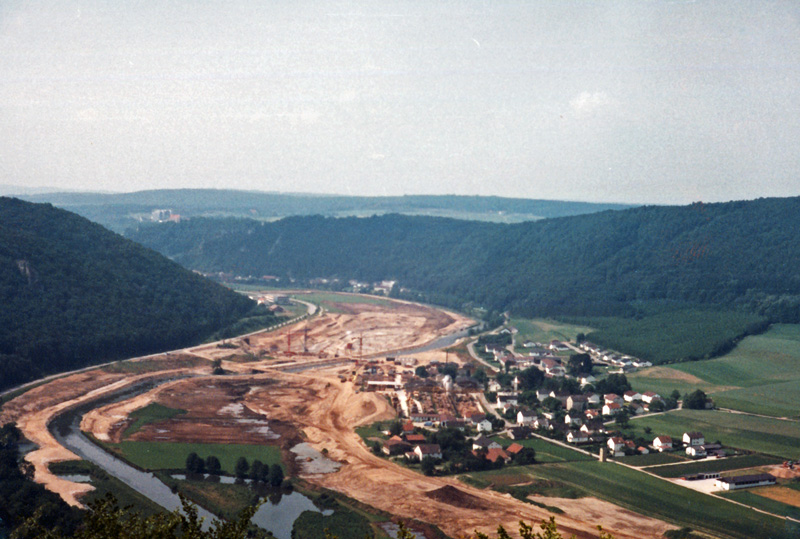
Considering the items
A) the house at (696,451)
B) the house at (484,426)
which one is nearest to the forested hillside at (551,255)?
the house at (696,451)

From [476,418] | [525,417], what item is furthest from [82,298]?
[525,417]

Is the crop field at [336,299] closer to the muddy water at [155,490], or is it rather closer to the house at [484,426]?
the house at [484,426]

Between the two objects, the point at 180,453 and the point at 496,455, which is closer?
the point at 496,455

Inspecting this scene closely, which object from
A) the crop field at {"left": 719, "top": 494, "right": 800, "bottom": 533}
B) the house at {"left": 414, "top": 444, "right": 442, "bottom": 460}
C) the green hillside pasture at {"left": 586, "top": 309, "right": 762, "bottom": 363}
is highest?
the green hillside pasture at {"left": 586, "top": 309, "right": 762, "bottom": 363}

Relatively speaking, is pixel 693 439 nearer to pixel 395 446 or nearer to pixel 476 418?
pixel 476 418

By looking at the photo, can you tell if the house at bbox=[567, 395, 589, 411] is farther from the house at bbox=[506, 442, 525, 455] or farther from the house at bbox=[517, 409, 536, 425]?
the house at bbox=[506, 442, 525, 455]

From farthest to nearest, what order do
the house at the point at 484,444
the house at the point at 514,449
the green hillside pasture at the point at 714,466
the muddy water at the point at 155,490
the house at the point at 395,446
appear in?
1. the house at the point at 484,444
2. the house at the point at 395,446
3. the house at the point at 514,449
4. the green hillside pasture at the point at 714,466
5. the muddy water at the point at 155,490

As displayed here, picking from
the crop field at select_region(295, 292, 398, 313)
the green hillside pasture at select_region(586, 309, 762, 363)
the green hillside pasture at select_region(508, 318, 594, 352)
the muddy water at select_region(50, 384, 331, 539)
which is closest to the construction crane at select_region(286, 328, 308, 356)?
the crop field at select_region(295, 292, 398, 313)
